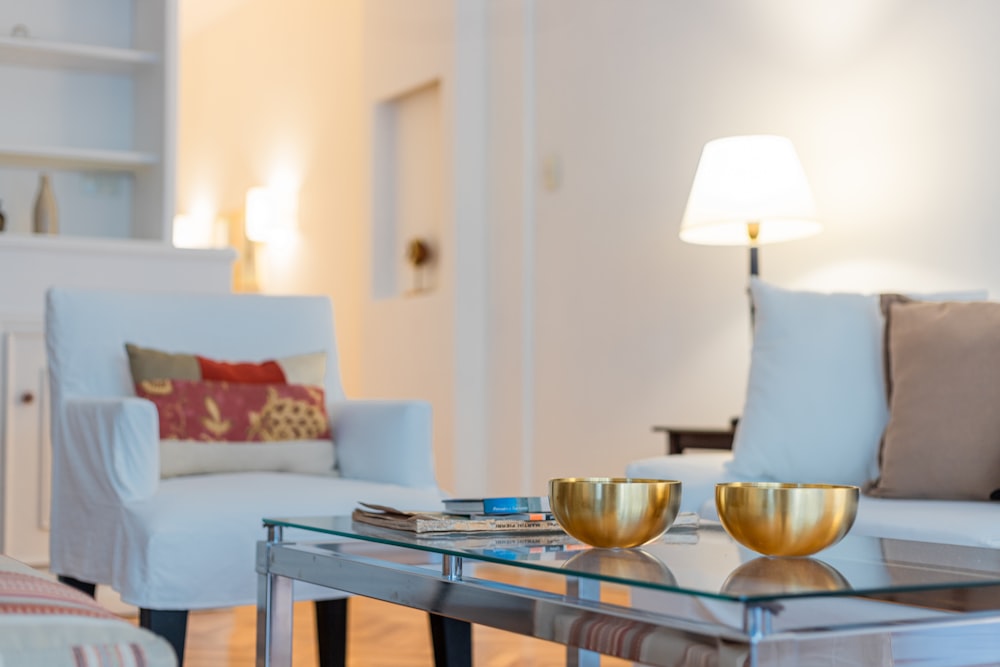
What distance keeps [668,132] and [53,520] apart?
2.18 metres

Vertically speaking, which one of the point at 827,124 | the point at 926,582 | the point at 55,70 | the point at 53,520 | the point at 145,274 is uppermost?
the point at 55,70

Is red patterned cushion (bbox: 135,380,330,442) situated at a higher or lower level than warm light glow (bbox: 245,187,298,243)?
lower

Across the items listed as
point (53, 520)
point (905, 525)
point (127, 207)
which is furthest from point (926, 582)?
point (127, 207)

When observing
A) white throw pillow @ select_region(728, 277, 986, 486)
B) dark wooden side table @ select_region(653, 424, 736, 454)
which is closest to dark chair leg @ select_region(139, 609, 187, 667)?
white throw pillow @ select_region(728, 277, 986, 486)

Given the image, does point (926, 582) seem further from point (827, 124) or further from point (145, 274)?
point (145, 274)

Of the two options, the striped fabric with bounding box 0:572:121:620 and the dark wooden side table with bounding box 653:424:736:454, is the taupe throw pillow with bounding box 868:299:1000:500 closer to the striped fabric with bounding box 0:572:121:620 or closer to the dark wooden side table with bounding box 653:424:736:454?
the dark wooden side table with bounding box 653:424:736:454

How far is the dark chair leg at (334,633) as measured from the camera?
7.89 ft

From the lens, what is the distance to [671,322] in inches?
151

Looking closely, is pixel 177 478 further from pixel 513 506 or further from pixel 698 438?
pixel 698 438

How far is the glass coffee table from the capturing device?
107 centimetres

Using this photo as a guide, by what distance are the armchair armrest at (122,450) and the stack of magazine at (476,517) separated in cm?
70

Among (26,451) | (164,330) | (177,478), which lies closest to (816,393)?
(177,478)

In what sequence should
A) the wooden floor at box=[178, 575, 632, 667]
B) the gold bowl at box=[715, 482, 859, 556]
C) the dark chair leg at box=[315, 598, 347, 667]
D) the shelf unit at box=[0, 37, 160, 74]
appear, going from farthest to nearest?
the shelf unit at box=[0, 37, 160, 74]
the wooden floor at box=[178, 575, 632, 667]
the dark chair leg at box=[315, 598, 347, 667]
the gold bowl at box=[715, 482, 859, 556]

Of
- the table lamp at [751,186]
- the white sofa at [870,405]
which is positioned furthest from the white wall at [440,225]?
the white sofa at [870,405]
